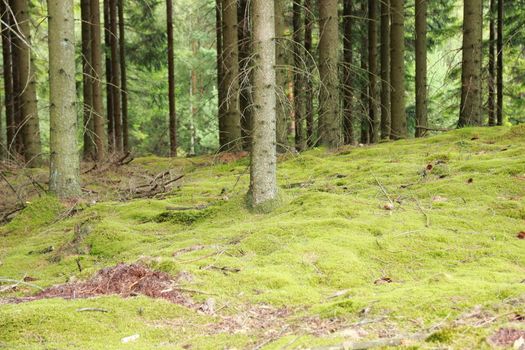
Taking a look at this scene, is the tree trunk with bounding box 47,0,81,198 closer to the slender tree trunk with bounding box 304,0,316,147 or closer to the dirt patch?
the slender tree trunk with bounding box 304,0,316,147

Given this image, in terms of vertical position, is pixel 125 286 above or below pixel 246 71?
below

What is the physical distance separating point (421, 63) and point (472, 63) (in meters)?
3.96

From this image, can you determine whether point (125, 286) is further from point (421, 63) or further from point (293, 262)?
point (421, 63)

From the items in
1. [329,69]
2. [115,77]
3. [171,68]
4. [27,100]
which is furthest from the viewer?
[115,77]

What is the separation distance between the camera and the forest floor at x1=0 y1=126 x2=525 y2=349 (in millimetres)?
3002

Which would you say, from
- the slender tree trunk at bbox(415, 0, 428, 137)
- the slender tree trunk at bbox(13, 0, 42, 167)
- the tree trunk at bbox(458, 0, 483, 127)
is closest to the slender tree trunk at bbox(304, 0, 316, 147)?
the slender tree trunk at bbox(415, 0, 428, 137)

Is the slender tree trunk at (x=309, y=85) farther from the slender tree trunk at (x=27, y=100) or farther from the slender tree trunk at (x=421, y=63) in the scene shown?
the slender tree trunk at (x=27, y=100)

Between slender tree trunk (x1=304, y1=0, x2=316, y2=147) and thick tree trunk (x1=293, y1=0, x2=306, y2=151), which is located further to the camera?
slender tree trunk (x1=304, y1=0, x2=316, y2=147)

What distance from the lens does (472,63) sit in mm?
10391

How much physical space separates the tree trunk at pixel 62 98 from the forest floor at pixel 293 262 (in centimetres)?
46

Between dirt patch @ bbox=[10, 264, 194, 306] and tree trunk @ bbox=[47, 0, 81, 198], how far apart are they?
3605 millimetres

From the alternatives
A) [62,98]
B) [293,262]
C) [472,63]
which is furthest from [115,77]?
[293,262]

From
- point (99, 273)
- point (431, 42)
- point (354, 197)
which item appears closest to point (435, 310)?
point (99, 273)

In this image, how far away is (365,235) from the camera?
16.6 ft
